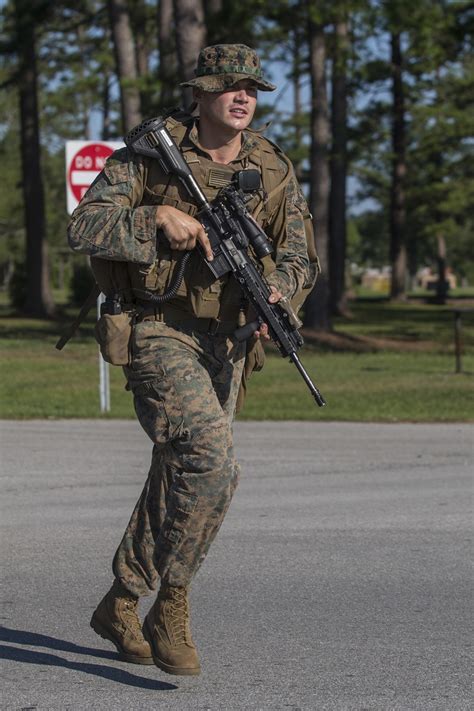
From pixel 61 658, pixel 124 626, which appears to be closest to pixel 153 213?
pixel 124 626

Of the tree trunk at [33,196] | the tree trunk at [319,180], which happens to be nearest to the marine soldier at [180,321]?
the tree trunk at [319,180]

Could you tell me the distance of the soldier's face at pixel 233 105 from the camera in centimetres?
496

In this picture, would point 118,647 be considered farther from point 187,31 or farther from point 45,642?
point 187,31

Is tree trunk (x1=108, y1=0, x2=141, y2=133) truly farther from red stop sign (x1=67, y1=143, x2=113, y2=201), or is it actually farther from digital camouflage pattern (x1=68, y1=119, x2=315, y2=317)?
digital camouflage pattern (x1=68, y1=119, x2=315, y2=317)

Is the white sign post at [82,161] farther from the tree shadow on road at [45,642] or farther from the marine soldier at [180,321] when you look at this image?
the marine soldier at [180,321]

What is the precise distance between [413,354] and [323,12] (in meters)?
5.83

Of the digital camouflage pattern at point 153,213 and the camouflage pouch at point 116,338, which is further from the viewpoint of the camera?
the camouflage pouch at point 116,338

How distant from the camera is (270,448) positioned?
1164 cm

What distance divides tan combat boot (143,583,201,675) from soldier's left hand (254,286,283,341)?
90 centimetres

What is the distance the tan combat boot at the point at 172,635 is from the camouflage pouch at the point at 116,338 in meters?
0.78

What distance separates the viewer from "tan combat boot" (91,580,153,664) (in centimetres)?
512

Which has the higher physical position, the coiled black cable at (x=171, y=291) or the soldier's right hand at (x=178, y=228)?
the soldier's right hand at (x=178, y=228)

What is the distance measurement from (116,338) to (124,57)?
80.5ft

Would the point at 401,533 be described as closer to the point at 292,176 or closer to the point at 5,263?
the point at 292,176
